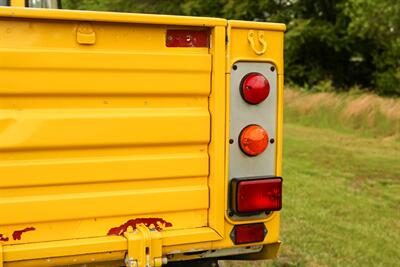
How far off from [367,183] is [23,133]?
6.93 meters

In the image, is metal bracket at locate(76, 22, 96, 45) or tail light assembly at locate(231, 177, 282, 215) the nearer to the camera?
metal bracket at locate(76, 22, 96, 45)

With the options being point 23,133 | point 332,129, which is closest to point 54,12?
point 23,133

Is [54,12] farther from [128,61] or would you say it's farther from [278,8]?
[278,8]

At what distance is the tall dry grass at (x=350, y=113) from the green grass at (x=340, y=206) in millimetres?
1973

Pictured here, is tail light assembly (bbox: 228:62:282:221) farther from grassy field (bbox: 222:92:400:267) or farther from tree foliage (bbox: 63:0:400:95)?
tree foliage (bbox: 63:0:400:95)

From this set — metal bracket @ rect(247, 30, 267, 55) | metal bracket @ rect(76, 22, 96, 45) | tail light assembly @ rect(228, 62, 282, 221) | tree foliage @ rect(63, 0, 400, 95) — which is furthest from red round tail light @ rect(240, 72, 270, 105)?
tree foliage @ rect(63, 0, 400, 95)

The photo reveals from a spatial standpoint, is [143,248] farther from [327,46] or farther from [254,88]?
[327,46]

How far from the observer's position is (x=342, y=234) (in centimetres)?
602

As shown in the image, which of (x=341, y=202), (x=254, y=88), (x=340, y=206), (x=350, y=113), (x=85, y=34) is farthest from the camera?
(x=350, y=113)

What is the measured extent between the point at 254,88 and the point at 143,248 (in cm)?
88

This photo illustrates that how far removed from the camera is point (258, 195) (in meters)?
2.97

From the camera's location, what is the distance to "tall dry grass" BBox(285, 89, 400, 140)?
14695 mm

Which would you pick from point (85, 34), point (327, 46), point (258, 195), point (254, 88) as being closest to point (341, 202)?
point (258, 195)

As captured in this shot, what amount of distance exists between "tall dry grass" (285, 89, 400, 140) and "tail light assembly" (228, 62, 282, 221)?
11.3 m
